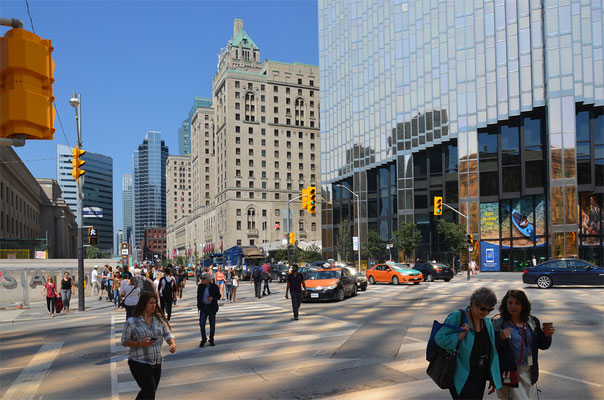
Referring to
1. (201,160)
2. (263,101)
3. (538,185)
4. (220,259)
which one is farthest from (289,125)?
(538,185)

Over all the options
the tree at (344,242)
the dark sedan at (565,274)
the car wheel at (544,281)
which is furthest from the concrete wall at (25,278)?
the tree at (344,242)

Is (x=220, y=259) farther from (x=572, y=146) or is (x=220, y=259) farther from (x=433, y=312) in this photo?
(x=433, y=312)

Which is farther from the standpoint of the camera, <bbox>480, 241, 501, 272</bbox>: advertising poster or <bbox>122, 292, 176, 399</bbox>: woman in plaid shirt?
<bbox>480, 241, 501, 272</bbox>: advertising poster

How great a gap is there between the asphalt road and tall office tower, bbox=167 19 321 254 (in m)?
106

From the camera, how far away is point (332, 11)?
7781 centimetres

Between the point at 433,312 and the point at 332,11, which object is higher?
the point at 332,11

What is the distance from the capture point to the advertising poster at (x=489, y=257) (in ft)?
179

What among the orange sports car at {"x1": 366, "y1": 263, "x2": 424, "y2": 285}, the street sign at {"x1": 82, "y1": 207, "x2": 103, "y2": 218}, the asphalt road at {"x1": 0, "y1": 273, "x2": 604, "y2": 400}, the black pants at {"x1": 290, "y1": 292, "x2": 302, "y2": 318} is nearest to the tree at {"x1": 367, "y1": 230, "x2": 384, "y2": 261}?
the orange sports car at {"x1": 366, "y1": 263, "x2": 424, "y2": 285}

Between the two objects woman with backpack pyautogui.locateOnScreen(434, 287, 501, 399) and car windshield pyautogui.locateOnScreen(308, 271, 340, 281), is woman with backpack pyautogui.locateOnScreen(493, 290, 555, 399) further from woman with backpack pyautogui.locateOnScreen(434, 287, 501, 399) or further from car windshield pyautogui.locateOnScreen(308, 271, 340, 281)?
car windshield pyautogui.locateOnScreen(308, 271, 340, 281)

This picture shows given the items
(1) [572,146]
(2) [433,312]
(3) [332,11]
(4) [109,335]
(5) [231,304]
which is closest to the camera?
(4) [109,335]

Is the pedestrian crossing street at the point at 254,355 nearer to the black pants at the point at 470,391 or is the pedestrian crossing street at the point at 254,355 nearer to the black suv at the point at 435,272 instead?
the black pants at the point at 470,391

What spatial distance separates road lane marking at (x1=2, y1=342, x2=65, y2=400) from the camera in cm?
801

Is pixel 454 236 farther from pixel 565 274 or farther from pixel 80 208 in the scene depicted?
pixel 80 208

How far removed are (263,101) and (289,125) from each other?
9.01 metres
